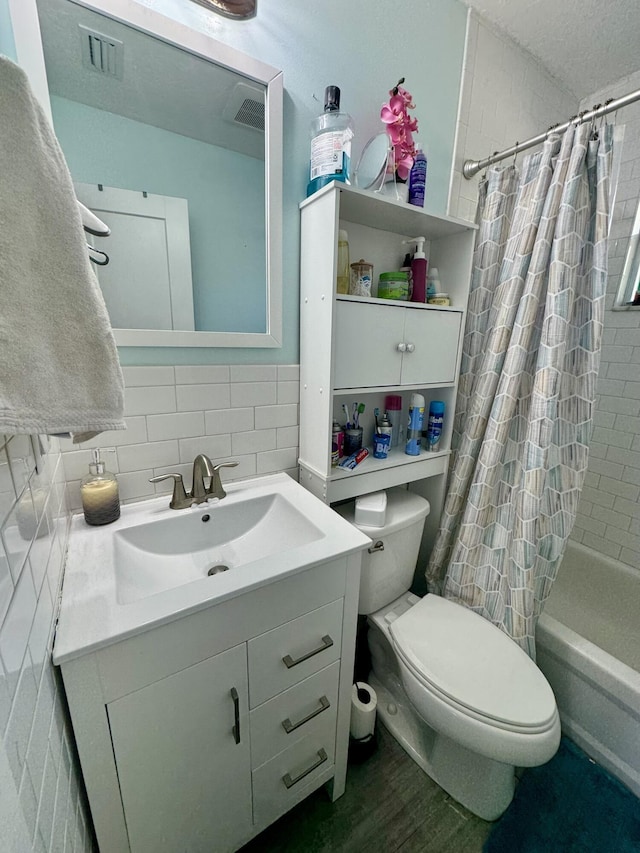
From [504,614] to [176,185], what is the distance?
161 cm

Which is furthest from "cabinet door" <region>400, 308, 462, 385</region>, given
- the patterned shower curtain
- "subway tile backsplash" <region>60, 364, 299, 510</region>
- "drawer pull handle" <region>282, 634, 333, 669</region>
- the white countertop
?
"drawer pull handle" <region>282, 634, 333, 669</region>

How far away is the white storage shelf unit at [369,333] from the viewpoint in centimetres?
95

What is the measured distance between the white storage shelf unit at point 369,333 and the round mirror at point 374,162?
9 centimetres

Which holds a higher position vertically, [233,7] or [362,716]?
[233,7]

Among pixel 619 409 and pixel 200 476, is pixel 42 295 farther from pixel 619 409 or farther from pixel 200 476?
pixel 619 409

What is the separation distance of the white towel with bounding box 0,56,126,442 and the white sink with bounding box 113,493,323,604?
1.76 ft

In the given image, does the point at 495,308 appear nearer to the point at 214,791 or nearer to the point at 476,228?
the point at 476,228

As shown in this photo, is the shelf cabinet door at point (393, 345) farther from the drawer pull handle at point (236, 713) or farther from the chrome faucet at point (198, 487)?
the drawer pull handle at point (236, 713)

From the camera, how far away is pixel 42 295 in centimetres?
34

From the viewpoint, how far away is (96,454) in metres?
0.85

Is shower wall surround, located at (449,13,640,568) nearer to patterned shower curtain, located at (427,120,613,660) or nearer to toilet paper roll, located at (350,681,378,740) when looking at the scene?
patterned shower curtain, located at (427,120,613,660)

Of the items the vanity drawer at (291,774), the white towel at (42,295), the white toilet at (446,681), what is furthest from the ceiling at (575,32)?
the vanity drawer at (291,774)

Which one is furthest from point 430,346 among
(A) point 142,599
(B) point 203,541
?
(A) point 142,599

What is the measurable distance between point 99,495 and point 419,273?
113 cm
